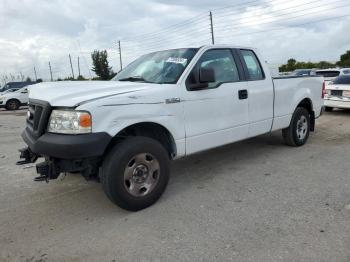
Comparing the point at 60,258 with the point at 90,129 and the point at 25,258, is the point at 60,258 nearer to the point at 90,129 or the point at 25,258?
the point at 25,258

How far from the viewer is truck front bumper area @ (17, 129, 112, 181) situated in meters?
3.39

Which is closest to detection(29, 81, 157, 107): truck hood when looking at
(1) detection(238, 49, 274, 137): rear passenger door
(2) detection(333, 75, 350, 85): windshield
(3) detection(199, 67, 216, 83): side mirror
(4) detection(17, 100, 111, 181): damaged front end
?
(4) detection(17, 100, 111, 181): damaged front end

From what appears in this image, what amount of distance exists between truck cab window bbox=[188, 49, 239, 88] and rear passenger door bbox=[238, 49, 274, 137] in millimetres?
272

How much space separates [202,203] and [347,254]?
5.34 feet

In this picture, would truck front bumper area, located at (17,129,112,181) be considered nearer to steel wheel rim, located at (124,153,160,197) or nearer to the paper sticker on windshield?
steel wheel rim, located at (124,153,160,197)

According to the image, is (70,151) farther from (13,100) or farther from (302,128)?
(13,100)

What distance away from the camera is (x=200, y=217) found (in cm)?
370

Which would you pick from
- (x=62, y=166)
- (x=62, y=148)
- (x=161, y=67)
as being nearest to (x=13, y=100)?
(x=161, y=67)

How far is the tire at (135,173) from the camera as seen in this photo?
12.0 feet

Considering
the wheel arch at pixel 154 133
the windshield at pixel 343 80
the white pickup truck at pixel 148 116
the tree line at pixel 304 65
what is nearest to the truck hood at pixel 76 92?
the white pickup truck at pixel 148 116

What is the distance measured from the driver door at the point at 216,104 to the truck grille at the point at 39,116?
5.29 feet

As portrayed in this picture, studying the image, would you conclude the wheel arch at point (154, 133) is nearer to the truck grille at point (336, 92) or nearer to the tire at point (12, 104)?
the truck grille at point (336, 92)

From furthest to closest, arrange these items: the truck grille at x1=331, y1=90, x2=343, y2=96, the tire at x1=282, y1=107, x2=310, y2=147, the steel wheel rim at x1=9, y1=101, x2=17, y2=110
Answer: the steel wheel rim at x1=9, y1=101, x2=17, y2=110 → the truck grille at x1=331, y1=90, x2=343, y2=96 → the tire at x1=282, y1=107, x2=310, y2=147

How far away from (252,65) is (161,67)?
166 cm
